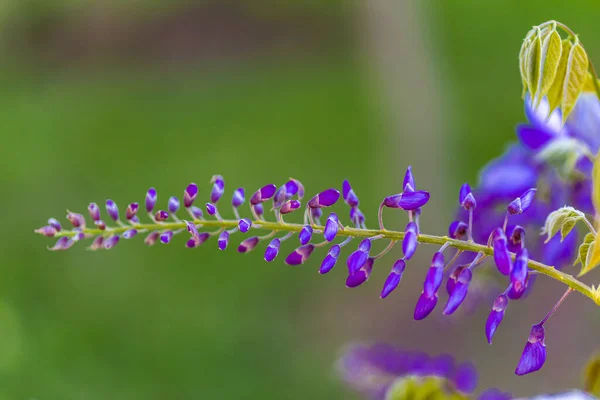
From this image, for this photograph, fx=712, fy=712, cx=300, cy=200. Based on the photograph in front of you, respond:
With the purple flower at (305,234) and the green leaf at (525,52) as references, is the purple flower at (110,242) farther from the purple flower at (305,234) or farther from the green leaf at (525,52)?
the green leaf at (525,52)

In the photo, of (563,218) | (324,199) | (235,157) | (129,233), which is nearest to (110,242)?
(129,233)

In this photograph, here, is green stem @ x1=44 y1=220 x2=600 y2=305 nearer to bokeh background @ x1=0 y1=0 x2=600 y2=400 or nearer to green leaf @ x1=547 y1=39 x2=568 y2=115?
green leaf @ x1=547 y1=39 x2=568 y2=115

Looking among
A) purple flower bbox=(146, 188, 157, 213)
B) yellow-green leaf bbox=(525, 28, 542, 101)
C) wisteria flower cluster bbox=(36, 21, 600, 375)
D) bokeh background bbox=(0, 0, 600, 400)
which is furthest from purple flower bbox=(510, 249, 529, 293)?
bokeh background bbox=(0, 0, 600, 400)

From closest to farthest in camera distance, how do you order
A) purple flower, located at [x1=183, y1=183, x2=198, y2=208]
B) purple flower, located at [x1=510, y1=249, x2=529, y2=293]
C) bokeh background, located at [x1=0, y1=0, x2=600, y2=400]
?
purple flower, located at [x1=510, y1=249, x2=529, y2=293]
purple flower, located at [x1=183, y1=183, x2=198, y2=208]
bokeh background, located at [x1=0, y1=0, x2=600, y2=400]

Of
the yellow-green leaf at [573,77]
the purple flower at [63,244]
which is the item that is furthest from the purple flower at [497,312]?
the purple flower at [63,244]

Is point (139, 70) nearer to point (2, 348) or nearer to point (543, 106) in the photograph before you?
point (2, 348)

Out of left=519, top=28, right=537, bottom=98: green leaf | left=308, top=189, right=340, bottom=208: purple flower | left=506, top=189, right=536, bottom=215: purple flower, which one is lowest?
left=506, top=189, right=536, bottom=215: purple flower

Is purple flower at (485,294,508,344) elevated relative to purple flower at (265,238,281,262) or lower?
lower
